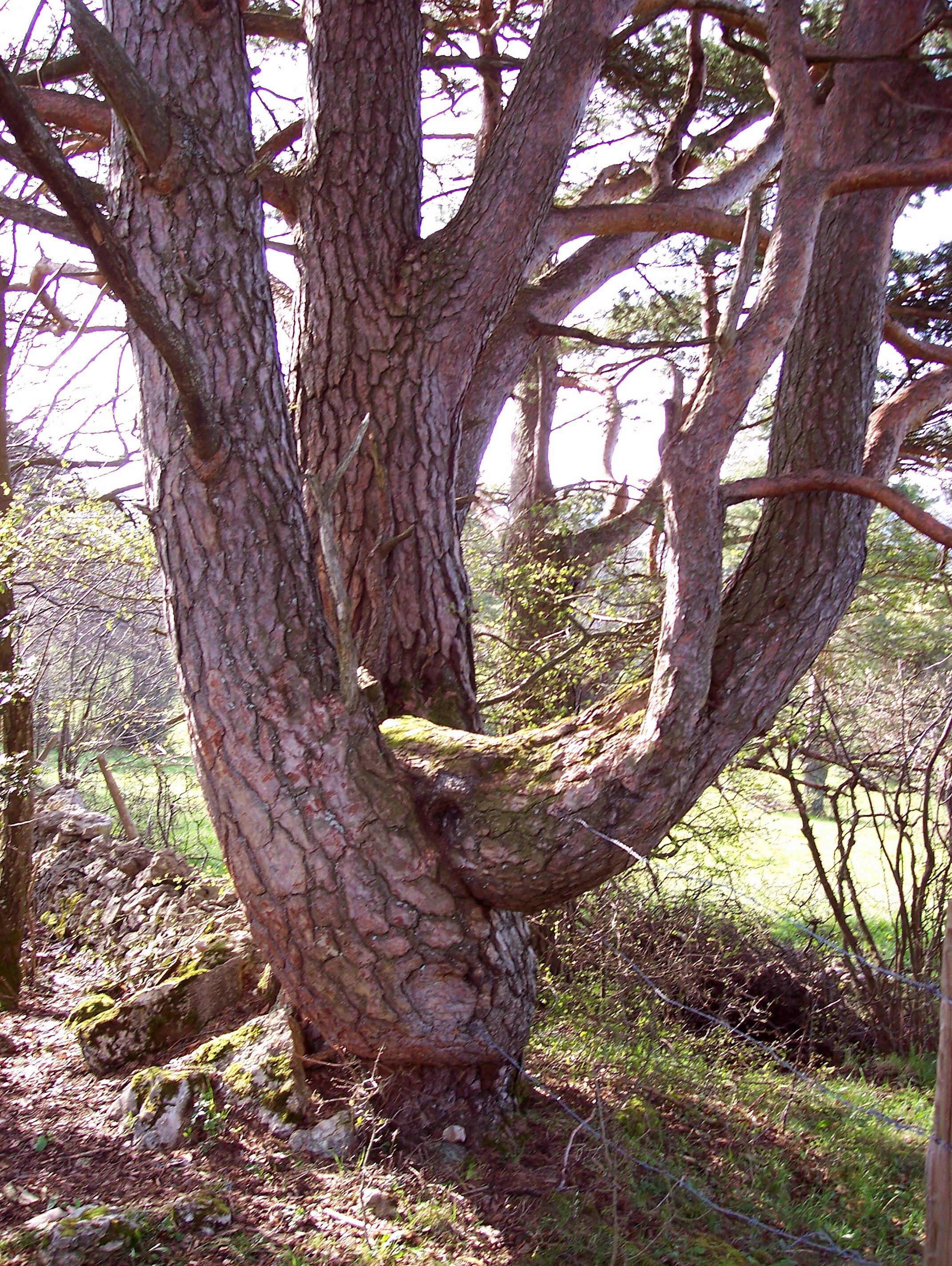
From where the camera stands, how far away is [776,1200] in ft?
11.4

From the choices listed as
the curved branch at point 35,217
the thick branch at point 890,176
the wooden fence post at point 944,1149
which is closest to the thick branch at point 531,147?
the thick branch at point 890,176

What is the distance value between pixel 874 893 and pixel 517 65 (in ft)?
35.7

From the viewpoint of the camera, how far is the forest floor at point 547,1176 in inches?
112

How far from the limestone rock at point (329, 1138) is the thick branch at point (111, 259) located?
2.44 m

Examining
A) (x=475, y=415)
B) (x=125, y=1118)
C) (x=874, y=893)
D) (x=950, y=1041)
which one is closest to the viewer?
(x=950, y=1041)

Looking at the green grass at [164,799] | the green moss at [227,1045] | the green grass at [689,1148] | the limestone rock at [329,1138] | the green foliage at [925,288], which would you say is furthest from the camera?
the green grass at [164,799]

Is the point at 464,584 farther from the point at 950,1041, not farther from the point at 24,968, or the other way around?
the point at 24,968

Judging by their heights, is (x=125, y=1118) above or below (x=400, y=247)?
below

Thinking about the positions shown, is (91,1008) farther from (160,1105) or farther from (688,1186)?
(688,1186)

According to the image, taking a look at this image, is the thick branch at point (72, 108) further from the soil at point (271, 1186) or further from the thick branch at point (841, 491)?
the soil at point (271, 1186)

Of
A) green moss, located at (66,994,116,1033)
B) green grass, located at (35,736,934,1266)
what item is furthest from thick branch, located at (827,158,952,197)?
green moss, located at (66,994,116,1033)

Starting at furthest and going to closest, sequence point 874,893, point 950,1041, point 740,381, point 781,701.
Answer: point 874,893 → point 781,701 → point 740,381 → point 950,1041

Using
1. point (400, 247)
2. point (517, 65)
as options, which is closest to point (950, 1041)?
point (400, 247)

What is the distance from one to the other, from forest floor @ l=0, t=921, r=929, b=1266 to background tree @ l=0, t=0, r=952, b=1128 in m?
0.35
